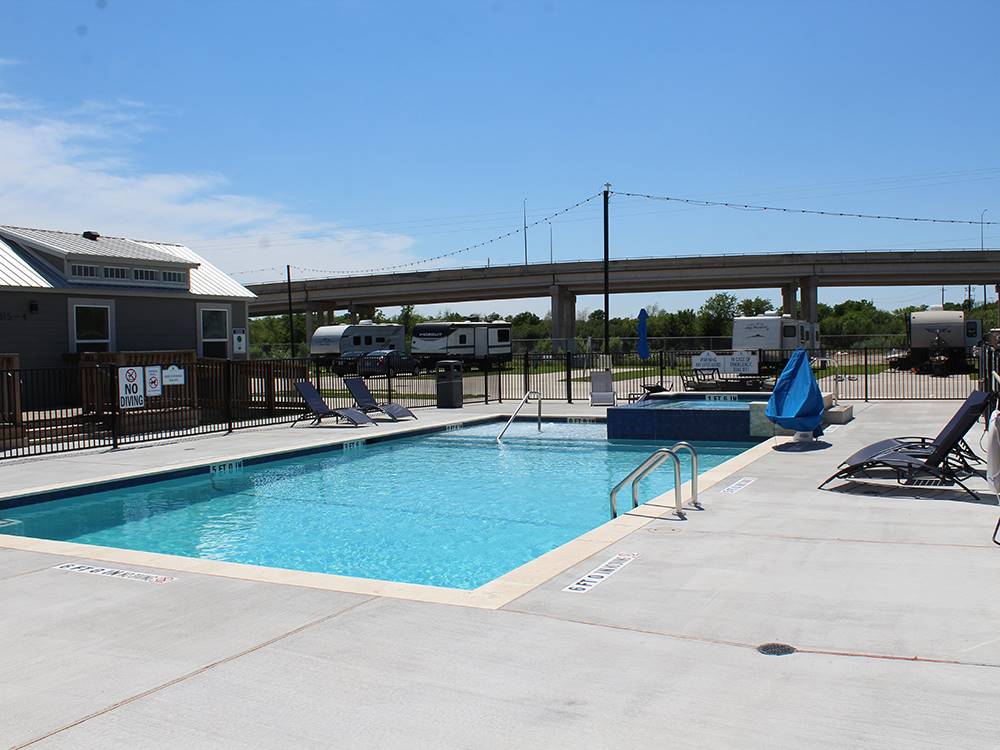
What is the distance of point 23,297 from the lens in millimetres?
19094

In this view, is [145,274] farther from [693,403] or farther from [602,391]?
[693,403]

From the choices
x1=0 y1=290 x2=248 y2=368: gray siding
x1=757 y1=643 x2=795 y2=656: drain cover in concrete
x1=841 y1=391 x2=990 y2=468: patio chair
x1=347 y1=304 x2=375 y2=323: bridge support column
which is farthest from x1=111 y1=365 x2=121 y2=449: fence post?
x1=347 y1=304 x2=375 y2=323: bridge support column

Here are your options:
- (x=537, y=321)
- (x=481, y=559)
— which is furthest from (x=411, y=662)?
(x=537, y=321)

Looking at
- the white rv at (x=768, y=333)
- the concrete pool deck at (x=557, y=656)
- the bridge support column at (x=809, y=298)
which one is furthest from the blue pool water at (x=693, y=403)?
the bridge support column at (x=809, y=298)

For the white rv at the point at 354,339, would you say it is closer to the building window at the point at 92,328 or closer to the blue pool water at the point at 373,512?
the building window at the point at 92,328

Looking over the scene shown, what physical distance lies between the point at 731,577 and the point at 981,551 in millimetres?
2193

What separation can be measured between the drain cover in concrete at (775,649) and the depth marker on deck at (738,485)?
5157mm

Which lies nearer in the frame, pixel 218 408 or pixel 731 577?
pixel 731 577

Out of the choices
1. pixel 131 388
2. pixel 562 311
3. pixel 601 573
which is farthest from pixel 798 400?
pixel 562 311

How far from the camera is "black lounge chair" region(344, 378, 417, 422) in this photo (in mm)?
20531

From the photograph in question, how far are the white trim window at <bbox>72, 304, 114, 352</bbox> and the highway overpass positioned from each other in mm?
49356

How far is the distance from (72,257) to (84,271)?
549 mm

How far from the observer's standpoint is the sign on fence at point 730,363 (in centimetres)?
2609

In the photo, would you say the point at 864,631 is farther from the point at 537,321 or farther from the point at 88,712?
the point at 537,321
